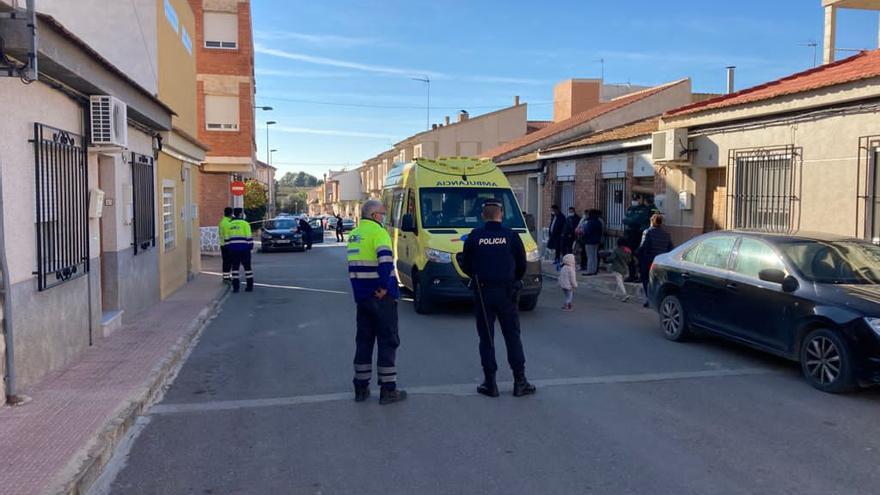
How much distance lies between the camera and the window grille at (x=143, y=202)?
37.3 ft

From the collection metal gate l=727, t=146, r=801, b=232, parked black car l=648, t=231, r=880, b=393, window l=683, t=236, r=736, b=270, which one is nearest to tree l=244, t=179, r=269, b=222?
metal gate l=727, t=146, r=801, b=232

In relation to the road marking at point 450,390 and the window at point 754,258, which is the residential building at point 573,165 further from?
the road marking at point 450,390

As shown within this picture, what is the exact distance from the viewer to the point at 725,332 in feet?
26.9

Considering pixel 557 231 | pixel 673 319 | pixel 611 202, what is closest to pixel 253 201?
pixel 557 231

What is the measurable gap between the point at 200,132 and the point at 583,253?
1856cm

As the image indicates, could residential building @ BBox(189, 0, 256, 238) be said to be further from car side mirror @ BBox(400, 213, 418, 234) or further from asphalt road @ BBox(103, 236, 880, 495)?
asphalt road @ BBox(103, 236, 880, 495)

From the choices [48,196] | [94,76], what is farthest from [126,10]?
Result: [48,196]

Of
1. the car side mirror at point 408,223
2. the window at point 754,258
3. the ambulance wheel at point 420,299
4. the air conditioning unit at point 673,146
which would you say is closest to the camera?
the window at point 754,258

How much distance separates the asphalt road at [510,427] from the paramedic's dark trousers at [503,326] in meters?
0.35

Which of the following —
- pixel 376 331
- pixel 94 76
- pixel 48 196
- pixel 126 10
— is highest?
pixel 126 10

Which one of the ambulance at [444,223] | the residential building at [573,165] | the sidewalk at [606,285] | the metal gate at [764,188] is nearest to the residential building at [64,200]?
the ambulance at [444,223]

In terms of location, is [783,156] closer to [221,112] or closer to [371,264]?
[371,264]

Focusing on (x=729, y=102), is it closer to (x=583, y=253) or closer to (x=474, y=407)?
(x=583, y=253)

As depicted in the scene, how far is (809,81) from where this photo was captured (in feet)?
40.2
